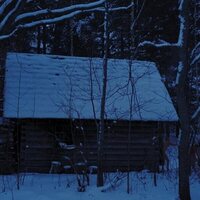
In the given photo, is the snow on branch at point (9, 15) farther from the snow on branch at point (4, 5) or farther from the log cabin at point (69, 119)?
the log cabin at point (69, 119)

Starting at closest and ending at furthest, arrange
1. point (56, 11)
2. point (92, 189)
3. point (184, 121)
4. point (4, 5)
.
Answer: point (184, 121) < point (92, 189) < point (4, 5) < point (56, 11)

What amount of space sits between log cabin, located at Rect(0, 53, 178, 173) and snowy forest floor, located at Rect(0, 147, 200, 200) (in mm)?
2204

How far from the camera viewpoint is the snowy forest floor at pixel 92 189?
41.8ft

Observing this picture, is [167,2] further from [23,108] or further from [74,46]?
[23,108]

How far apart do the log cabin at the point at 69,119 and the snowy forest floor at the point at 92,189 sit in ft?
7.23

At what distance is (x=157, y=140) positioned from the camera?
62.8ft

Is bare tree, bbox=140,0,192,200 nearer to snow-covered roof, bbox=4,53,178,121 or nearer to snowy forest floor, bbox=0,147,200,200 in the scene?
snowy forest floor, bbox=0,147,200,200

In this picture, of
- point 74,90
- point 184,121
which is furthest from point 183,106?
point 74,90

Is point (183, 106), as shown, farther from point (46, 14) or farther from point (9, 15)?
point (46, 14)

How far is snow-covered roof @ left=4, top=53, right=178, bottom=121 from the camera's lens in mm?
18547

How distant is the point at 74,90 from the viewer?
2003cm

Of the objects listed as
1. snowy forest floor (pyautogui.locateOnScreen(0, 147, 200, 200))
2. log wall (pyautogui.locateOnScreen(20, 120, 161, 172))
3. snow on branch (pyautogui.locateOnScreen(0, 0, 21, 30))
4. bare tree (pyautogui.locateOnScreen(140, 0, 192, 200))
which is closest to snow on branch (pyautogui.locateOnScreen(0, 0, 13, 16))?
snow on branch (pyautogui.locateOnScreen(0, 0, 21, 30))

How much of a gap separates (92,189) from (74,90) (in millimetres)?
6994

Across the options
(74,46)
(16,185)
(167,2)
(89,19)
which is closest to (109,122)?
(16,185)
